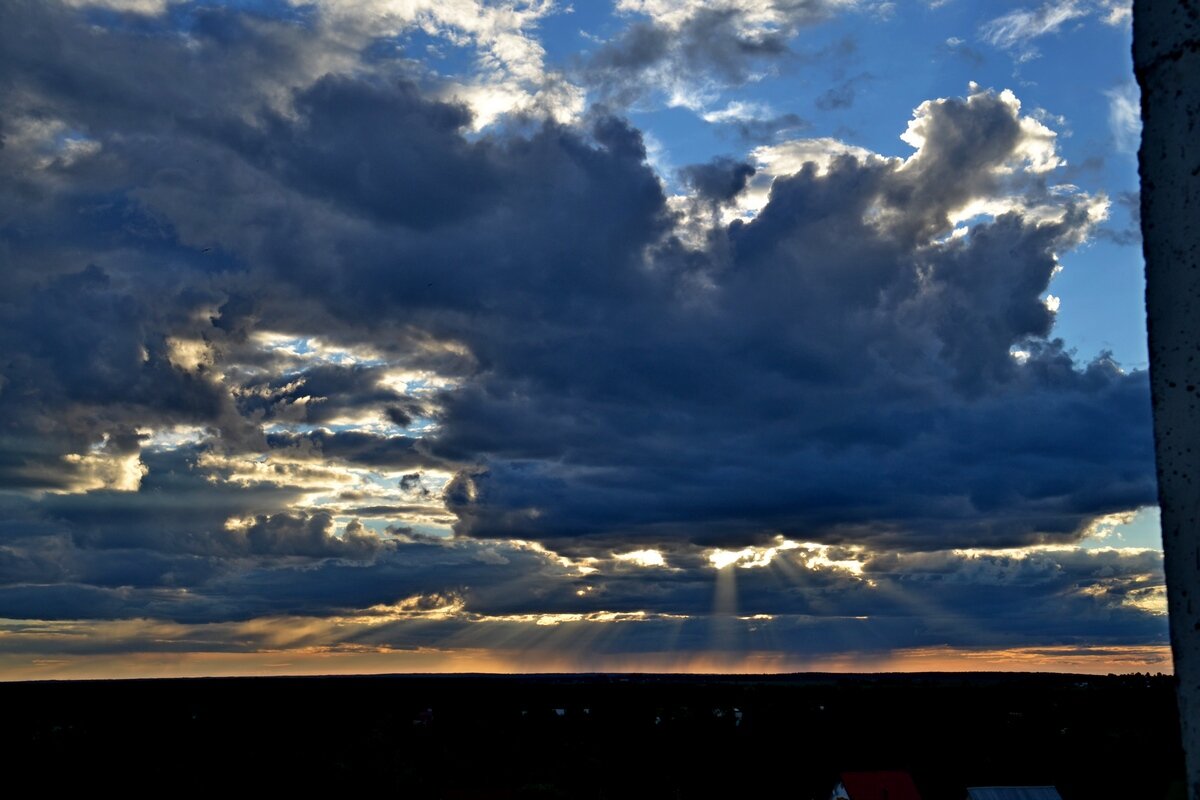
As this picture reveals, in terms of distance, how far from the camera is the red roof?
57344mm

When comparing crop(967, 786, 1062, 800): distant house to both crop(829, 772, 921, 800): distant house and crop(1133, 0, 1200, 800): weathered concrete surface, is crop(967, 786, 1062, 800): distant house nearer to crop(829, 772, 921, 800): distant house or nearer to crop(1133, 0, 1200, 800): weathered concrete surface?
crop(829, 772, 921, 800): distant house

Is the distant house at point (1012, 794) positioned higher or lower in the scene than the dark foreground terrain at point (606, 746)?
higher

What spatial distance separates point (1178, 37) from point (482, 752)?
128559 mm

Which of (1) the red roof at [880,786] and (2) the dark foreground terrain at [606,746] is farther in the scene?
(2) the dark foreground terrain at [606,746]

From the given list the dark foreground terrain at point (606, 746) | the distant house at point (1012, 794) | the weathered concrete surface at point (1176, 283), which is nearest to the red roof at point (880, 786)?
the distant house at point (1012, 794)

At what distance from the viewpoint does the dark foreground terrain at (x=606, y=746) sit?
92125 millimetres

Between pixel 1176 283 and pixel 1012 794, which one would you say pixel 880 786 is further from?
pixel 1176 283

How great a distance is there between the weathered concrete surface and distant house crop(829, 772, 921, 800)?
193 ft

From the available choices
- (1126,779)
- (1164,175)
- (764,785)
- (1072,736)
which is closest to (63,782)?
(764,785)

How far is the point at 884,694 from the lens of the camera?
19225cm

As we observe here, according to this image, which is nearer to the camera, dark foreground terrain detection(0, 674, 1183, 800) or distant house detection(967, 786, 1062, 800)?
distant house detection(967, 786, 1062, 800)

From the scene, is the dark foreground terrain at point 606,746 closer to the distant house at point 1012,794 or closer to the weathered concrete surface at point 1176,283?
the distant house at point 1012,794

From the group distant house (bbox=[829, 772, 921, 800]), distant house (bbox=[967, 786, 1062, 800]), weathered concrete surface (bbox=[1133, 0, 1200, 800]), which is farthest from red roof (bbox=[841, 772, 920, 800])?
weathered concrete surface (bbox=[1133, 0, 1200, 800])

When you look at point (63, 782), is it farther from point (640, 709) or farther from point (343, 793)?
point (640, 709)
